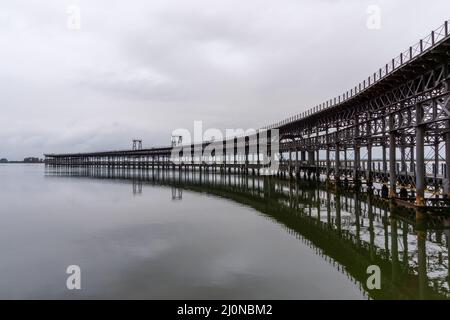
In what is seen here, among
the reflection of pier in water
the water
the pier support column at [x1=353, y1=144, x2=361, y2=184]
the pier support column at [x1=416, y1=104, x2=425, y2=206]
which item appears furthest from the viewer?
the pier support column at [x1=353, y1=144, x2=361, y2=184]

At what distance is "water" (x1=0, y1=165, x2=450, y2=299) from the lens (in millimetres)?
A: 10828

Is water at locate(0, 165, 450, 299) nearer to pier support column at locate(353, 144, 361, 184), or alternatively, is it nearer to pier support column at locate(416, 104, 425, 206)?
pier support column at locate(416, 104, 425, 206)

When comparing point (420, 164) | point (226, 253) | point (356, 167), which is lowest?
point (226, 253)

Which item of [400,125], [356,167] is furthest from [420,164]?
[356,167]

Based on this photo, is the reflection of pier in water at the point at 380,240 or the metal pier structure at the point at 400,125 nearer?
the reflection of pier in water at the point at 380,240

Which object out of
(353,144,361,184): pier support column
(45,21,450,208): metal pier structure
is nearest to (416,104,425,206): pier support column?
(45,21,450,208): metal pier structure

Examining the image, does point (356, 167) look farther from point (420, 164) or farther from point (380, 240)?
point (380, 240)

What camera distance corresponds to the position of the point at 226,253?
15.1 metres

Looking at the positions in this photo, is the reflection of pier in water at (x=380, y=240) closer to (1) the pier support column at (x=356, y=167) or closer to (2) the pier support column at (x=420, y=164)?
(2) the pier support column at (x=420, y=164)

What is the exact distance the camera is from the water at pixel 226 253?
10828 mm

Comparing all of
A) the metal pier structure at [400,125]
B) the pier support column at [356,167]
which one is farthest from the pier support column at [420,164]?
the pier support column at [356,167]
